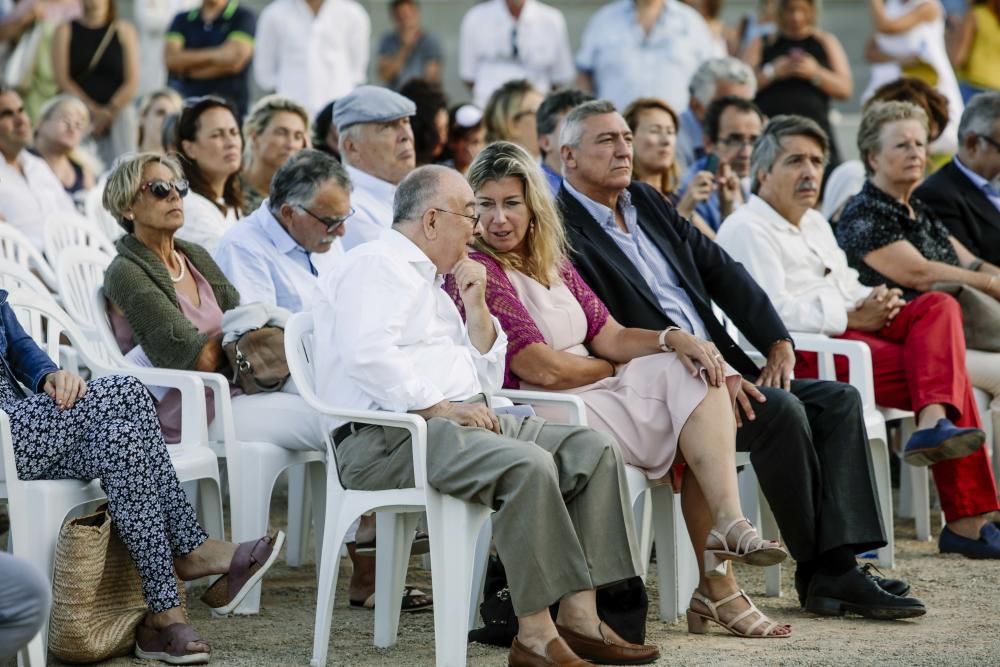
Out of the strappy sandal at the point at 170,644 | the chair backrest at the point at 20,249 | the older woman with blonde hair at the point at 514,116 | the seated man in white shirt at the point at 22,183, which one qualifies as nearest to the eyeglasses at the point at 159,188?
the chair backrest at the point at 20,249

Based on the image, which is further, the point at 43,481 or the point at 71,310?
the point at 71,310

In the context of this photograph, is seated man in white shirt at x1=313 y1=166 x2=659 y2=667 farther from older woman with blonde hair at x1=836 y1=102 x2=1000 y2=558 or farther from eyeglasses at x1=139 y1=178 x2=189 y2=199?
older woman with blonde hair at x1=836 y1=102 x2=1000 y2=558

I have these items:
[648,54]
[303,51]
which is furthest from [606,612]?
[303,51]

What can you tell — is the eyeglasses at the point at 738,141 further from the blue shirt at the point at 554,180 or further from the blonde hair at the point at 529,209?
the blonde hair at the point at 529,209

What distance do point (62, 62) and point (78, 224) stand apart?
305 cm

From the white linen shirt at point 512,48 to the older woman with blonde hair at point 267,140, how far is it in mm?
3183

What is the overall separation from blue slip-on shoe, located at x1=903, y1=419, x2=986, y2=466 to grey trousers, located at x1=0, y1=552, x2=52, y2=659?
316 centimetres

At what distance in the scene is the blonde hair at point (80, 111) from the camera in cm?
791

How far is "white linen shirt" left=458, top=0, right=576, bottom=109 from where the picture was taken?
9.59m

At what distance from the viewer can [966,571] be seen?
A: 17.5 ft

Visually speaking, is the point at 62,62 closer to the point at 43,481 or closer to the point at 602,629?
the point at 43,481

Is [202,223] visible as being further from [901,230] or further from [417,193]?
[901,230]

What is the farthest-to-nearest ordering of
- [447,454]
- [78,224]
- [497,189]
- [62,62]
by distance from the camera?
[62,62] < [78,224] < [497,189] < [447,454]

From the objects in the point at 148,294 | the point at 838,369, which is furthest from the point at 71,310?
the point at 838,369
